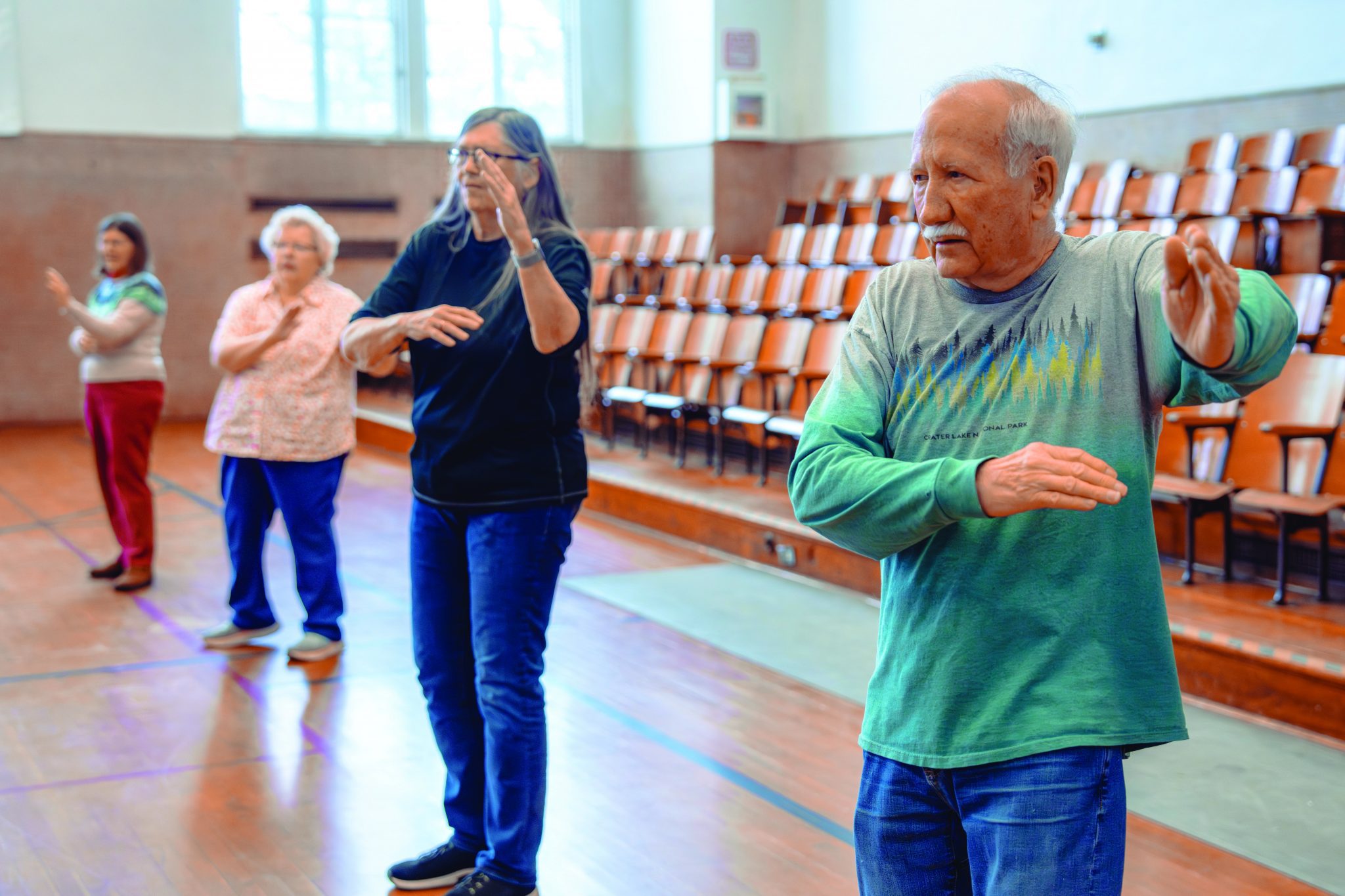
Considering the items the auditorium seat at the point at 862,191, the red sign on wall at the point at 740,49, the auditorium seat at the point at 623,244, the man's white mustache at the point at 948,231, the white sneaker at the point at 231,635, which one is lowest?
the white sneaker at the point at 231,635

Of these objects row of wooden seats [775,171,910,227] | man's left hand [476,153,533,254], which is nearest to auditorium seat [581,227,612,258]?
row of wooden seats [775,171,910,227]

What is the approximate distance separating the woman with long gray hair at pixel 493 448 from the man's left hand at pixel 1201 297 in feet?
3.96

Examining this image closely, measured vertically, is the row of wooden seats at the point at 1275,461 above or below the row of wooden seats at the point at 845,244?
below

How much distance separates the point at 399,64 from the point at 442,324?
32.4ft

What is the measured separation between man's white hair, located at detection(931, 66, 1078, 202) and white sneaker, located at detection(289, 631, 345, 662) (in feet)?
10.5

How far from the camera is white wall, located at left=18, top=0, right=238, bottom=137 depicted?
995cm

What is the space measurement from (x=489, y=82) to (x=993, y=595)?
11.1m

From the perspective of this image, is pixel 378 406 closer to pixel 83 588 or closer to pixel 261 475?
pixel 83 588

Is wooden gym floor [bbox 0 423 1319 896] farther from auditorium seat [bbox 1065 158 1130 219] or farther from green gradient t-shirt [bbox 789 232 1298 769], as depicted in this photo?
auditorium seat [bbox 1065 158 1130 219]

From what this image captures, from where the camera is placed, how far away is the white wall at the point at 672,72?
34.6 feet

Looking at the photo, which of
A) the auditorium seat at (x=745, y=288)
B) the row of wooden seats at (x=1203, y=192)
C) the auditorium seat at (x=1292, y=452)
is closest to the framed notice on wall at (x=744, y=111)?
the auditorium seat at (x=745, y=288)

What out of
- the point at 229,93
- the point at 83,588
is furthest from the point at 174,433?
the point at 83,588

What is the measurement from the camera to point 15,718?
11.4ft

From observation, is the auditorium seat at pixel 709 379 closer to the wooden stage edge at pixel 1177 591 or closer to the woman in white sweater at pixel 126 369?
the wooden stage edge at pixel 1177 591
